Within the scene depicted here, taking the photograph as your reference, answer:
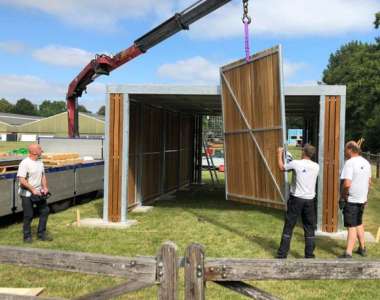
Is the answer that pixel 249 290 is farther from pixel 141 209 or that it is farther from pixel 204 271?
pixel 141 209

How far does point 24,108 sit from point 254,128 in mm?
170593

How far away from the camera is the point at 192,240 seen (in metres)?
9.99

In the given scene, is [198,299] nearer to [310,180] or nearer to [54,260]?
[54,260]

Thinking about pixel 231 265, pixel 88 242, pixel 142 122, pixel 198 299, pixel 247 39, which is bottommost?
pixel 88 242

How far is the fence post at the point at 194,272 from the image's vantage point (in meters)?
3.81

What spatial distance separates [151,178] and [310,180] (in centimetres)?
845

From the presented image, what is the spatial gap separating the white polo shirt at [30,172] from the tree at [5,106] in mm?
155550

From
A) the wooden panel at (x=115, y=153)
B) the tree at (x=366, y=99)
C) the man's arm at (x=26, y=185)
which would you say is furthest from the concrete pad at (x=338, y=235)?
the tree at (x=366, y=99)

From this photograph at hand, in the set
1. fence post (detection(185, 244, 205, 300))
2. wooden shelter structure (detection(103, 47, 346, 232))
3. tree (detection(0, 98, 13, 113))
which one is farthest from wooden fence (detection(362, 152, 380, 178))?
tree (detection(0, 98, 13, 113))

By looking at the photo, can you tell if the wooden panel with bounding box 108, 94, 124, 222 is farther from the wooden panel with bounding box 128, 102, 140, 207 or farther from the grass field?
the wooden panel with bounding box 128, 102, 140, 207

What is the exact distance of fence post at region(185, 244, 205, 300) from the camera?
381 cm

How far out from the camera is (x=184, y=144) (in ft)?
66.4

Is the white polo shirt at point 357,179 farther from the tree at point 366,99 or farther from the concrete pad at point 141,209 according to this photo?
the tree at point 366,99

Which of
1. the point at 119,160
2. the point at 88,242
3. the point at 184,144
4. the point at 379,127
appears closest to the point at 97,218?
the point at 119,160
